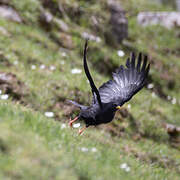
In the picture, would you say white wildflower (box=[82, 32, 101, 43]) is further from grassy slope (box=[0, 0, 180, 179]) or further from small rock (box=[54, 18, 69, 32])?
small rock (box=[54, 18, 69, 32])

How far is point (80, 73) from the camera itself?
1011 cm

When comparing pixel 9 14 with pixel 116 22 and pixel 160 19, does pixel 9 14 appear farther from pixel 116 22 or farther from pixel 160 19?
pixel 160 19

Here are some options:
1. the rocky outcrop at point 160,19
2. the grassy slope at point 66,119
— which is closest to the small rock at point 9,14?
the grassy slope at point 66,119

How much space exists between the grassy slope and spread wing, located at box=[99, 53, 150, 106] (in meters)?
0.93

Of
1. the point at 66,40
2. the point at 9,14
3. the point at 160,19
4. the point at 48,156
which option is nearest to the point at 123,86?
the point at 48,156

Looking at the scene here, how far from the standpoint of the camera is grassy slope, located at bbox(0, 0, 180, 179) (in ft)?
11.3

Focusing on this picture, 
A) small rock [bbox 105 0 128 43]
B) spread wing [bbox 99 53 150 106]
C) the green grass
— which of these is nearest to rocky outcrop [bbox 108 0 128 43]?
small rock [bbox 105 0 128 43]

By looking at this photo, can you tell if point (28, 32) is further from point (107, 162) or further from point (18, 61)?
point (107, 162)

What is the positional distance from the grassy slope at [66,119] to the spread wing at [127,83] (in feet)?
3.05

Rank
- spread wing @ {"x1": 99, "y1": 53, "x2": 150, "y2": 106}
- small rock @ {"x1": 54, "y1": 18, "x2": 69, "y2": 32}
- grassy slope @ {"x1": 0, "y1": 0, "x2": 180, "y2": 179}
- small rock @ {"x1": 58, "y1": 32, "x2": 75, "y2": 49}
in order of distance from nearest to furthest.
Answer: grassy slope @ {"x1": 0, "y1": 0, "x2": 180, "y2": 179}, spread wing @ {"x1": 99, "y1": 53, "x2": 150, "y2": 106}, small rock @ {"x1": 58, "y1": 32, "x2": 75, "y2": 49}, small rock @ {"x1": 54, "y1": 18, "x2": 69, "y2": 32}

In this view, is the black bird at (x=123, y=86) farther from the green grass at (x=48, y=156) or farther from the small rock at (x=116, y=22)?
the small rock at (x=116, y=22)

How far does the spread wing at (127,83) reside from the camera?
Result: 6770 millimetres

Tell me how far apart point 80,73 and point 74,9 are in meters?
5.37

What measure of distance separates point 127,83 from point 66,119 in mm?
1932
